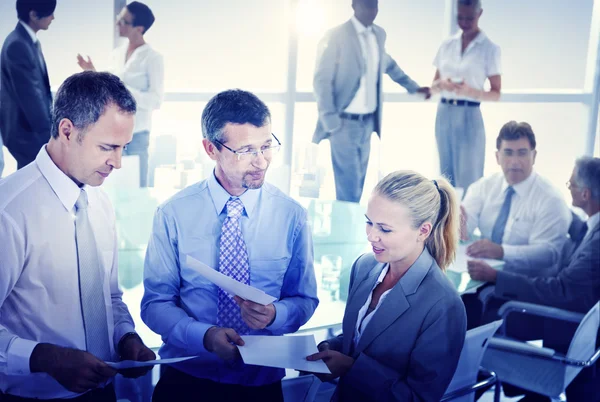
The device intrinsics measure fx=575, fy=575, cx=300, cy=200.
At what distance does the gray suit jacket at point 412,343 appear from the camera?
147cm

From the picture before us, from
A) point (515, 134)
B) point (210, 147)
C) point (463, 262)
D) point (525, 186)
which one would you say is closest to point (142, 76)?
point (210, 147)

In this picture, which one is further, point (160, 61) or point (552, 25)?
point (552, 25)

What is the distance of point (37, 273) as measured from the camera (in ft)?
4.55

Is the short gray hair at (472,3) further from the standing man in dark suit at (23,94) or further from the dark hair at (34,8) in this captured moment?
the standing man in dark suit at (23,94)

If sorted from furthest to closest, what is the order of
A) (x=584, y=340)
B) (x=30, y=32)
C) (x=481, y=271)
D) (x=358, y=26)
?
(x=358, y=26) → (x=30, y=32) → (x=481, y=271) → (x=584, y=340)

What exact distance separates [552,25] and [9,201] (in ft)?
12.6

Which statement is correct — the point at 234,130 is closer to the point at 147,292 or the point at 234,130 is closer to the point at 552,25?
the point at 147,292

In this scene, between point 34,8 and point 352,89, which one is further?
point 352,89

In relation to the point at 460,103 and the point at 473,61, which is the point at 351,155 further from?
the point at 473,61

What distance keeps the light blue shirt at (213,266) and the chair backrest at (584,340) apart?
3.77ft

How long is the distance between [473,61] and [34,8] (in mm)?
2691

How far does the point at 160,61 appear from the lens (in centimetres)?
349

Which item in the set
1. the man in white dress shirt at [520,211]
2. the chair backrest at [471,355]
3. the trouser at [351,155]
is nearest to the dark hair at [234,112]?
the chair backrest at [471,355]

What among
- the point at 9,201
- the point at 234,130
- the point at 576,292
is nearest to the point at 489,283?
the point at 576,292
